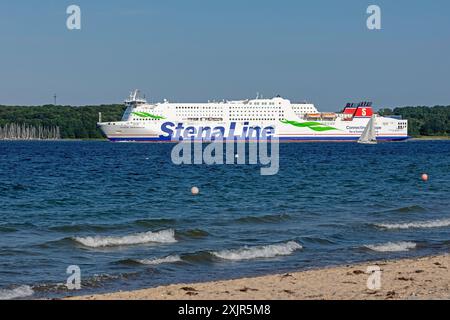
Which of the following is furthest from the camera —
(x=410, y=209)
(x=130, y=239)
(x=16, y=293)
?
(x=410, y=209)

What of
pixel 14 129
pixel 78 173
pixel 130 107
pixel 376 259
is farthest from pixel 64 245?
pixel 14 129

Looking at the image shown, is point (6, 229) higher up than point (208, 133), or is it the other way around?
point (208, 133)

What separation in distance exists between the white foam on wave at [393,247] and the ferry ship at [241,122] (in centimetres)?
9215

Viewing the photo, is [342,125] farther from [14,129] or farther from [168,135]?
[14,129]

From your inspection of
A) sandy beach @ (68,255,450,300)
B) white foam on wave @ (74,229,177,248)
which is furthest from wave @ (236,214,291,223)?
sandy beach @ (68,255,450,300)

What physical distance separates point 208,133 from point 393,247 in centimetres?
9293

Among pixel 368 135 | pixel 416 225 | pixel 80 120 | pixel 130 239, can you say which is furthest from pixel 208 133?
pixel 130 239

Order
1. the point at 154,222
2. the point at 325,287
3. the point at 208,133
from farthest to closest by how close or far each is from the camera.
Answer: the point at 208,133 < the point at 154,222 < the point at 325,287

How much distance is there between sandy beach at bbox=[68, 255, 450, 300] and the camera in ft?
34.7

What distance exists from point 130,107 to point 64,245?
101 meters

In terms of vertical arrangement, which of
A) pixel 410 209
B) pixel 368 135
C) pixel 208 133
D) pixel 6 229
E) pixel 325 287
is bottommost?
pixel 410 209

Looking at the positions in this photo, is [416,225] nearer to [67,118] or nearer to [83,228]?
[83,228]

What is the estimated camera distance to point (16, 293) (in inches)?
465
